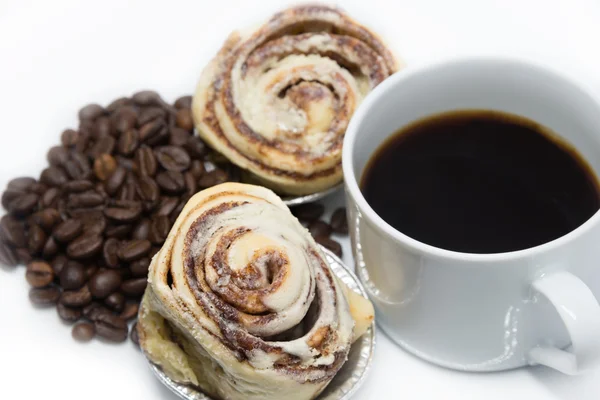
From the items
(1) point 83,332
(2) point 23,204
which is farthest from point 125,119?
(1) point 83,332

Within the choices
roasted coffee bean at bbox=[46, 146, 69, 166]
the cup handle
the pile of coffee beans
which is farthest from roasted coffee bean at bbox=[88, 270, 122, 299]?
the cup handle

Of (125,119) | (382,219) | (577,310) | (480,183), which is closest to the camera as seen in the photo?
(577,310)

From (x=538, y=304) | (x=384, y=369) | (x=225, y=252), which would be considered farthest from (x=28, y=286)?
(x=538, y=304)

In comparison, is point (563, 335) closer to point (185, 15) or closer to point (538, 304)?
point (538, 304)

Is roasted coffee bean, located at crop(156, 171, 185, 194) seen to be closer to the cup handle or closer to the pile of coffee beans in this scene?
the pile of coffee beans

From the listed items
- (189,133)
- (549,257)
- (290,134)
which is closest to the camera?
(549,257)

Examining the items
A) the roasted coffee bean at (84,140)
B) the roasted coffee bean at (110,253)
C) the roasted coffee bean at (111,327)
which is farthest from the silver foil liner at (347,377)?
the roasted coffee bean at (84,140)

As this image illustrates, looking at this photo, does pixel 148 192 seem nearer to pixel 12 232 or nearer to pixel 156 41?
pixel 12 232
